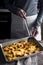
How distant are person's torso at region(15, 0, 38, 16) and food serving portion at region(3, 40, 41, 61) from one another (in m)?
0.52

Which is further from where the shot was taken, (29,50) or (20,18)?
(20,18)

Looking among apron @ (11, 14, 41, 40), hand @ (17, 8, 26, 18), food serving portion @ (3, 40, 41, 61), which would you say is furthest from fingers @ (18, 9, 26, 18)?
food serving portion @ (3, 40, 41, 61)

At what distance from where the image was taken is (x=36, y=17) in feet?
5.85

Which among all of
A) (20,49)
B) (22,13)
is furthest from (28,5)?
(20,49)

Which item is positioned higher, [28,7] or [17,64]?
[28,7]

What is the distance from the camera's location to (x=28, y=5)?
1687 mm

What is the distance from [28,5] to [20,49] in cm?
69

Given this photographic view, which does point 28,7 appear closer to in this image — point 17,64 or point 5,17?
point 5,17

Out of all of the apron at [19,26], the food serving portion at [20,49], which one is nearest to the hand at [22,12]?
the apron at [19,26]

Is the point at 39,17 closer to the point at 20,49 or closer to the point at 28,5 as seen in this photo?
the point at 28,5

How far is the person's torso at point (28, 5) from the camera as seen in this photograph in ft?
5.48

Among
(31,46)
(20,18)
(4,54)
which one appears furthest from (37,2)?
(4,54)

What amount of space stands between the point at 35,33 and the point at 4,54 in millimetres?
702

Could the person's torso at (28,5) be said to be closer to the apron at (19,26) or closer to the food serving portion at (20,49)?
the apron at (19,26)
